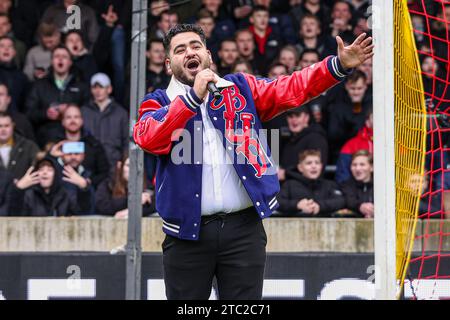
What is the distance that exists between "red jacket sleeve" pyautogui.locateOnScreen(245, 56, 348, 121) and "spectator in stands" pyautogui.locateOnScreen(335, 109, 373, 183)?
Answer: 3993 millimetres

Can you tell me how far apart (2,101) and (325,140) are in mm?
2882

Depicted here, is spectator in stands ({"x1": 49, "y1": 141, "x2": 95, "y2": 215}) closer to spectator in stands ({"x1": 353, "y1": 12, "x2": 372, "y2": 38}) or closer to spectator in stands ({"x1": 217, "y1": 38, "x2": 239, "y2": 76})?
spectator in stands ({"x1": 217, "y1": 38, "x2": 239, "y2": 76})

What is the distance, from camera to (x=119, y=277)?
8328 millimetres

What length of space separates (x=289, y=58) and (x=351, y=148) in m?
1.21

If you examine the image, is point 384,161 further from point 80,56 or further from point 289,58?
point 80,56

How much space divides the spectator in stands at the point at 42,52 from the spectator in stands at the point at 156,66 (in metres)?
1.00

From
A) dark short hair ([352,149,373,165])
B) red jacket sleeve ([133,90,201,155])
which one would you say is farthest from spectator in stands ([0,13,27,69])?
red jacket sleeve ([133,90,201,155])

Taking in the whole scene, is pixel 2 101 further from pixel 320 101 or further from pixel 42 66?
pixel 320 101

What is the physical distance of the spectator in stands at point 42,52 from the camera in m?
10.7

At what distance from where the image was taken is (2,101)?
10.0 metres

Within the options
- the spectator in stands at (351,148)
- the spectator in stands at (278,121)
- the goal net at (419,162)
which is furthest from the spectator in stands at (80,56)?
the goal net at (419,162)

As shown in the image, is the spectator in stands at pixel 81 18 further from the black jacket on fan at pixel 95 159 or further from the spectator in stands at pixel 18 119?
the black jacket on fan at pixel 95 159

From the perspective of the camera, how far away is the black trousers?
557 cm

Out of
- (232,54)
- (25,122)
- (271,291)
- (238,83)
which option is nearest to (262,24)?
(232,54)
